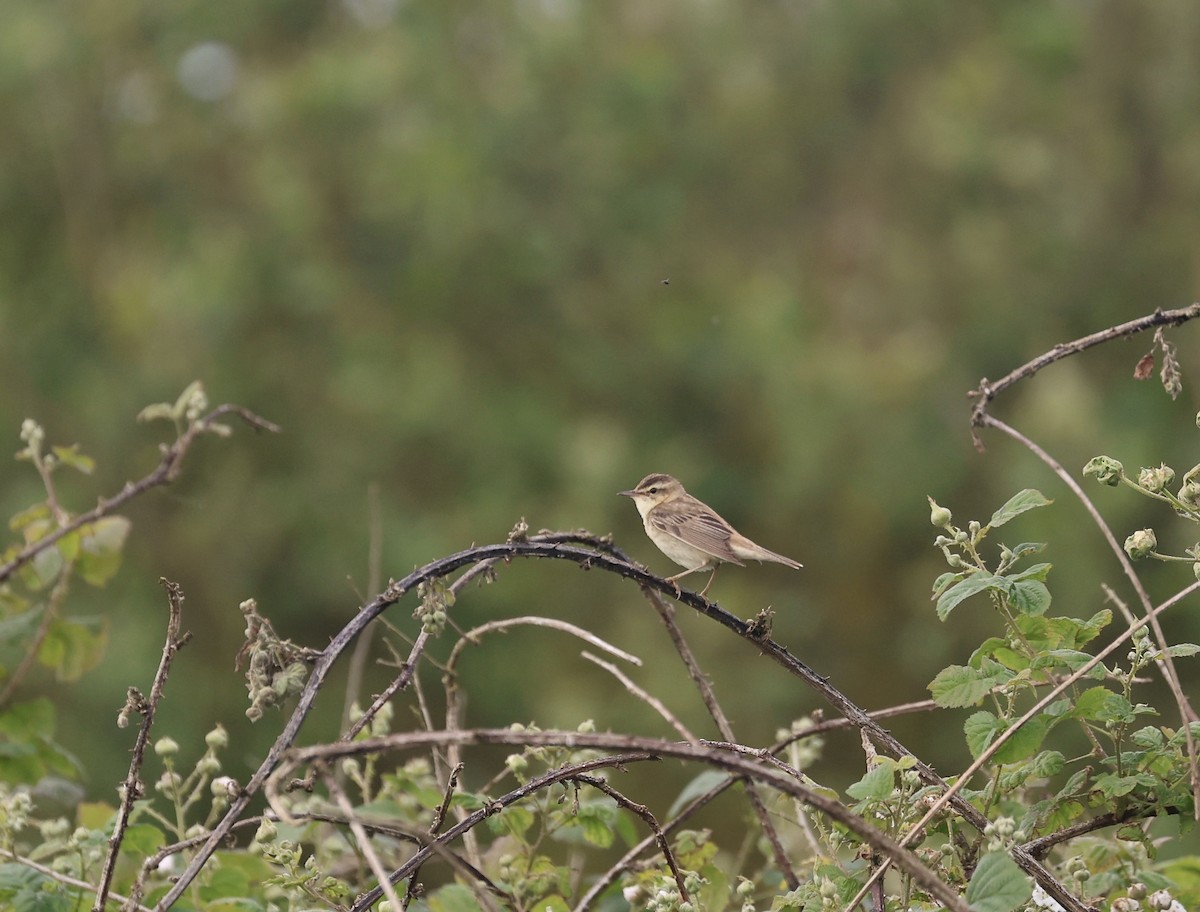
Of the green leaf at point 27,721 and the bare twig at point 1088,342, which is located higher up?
the bare twig at point 1088,342

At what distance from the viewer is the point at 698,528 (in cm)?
479

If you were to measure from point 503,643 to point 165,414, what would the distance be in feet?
34.8

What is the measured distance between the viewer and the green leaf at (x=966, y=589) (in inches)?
70.5

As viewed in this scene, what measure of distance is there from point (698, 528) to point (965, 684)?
9.58 feet

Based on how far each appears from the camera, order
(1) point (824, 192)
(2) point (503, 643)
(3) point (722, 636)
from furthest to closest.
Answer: (1) point (824, 192)
(2) point (503, 643)
(3) point (722, 636)

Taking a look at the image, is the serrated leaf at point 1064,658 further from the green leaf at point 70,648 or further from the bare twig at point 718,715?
the green leaf at point 70,648

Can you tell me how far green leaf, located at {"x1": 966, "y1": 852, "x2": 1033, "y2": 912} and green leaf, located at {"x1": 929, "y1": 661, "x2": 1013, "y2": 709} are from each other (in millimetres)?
241

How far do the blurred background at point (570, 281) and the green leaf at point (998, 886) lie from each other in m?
9.96

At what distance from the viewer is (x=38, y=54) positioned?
13438 mm

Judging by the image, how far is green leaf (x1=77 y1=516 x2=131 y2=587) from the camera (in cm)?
261

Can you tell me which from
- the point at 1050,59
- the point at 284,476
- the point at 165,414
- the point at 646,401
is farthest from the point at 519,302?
the point at 165,414

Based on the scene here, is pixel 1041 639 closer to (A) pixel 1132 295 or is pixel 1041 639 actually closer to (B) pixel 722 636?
(B) pixel 722 636

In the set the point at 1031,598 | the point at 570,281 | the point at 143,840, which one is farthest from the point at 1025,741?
the point at 570,281

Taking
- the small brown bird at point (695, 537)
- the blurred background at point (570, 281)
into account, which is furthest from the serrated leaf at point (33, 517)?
the blurred background at point (570, 281)
